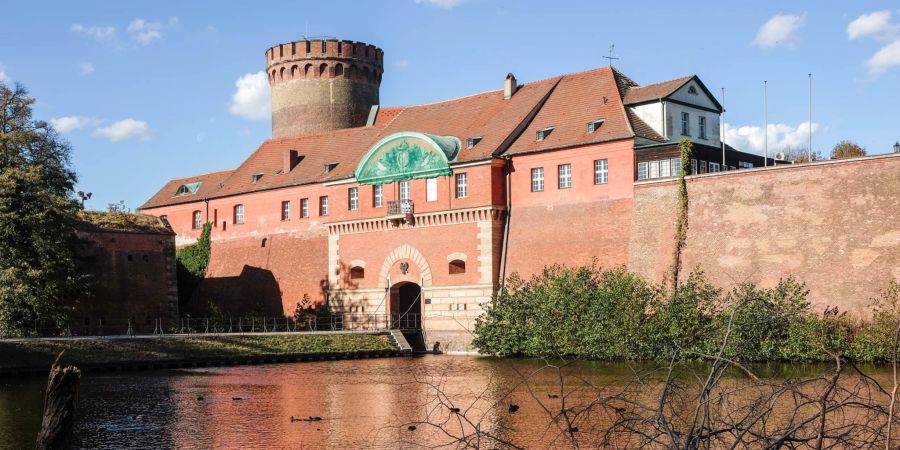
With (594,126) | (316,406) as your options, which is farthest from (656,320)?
(316,406)

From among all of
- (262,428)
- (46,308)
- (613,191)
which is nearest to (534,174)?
(613,191)

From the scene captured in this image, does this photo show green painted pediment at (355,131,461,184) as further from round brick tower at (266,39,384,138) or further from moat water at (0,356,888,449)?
round brick tower at (266,39,384,138)

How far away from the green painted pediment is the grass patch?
702 cm

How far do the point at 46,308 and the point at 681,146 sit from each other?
2276cm

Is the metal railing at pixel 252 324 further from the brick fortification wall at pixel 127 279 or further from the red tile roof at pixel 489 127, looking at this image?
the red tile roof at pixel 489 127

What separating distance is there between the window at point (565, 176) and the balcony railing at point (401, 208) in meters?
7.09

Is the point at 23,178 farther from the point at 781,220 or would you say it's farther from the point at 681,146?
the point at 781,220

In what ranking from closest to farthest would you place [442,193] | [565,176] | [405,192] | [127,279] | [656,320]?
[656,320], [565,176], [442,193], [405,192], [127,279]

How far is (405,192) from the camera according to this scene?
45.2m

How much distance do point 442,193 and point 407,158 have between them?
2.54 meters

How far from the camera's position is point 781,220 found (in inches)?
1356

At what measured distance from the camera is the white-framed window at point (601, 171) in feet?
129

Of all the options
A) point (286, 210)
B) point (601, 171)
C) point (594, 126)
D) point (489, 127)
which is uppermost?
point (489, 127)

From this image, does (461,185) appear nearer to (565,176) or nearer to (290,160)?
(565,176)
